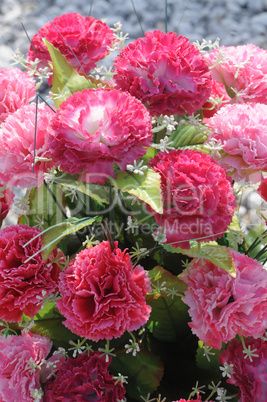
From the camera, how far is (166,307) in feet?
1.72

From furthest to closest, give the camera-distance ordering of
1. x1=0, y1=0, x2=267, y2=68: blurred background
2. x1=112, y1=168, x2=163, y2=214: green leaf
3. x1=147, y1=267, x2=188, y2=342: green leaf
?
x1=0, y1=0, x2=267, y2=68: blurred background
x1=147, y1=267, x2=188, y2=342: green leaf
x1=112, y1=168, x2=163, y2=214: green leaf

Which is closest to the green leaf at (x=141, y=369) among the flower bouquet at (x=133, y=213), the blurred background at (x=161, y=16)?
the flower bouquet at (x=133, y=213)

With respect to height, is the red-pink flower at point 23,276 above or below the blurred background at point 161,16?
below

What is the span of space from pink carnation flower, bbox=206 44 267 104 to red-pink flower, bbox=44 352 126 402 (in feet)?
1.07

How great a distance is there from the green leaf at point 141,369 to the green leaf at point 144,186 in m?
0.21

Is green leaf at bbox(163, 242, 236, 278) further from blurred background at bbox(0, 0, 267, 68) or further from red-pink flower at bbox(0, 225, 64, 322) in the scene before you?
blurred background at bbox(0, 0, 267, 68)

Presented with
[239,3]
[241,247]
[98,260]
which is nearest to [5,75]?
[98,260]

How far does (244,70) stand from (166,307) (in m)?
0.29

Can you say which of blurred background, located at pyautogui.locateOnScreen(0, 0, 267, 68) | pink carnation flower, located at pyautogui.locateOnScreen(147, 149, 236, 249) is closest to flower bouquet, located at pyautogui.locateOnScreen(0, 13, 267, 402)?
pink carnation flower, located at pyautogui.locateOnScreen(147, 149, 236, 249)

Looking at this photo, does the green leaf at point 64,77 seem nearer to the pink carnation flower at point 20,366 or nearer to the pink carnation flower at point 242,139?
the pink carnation flower at point 242,139

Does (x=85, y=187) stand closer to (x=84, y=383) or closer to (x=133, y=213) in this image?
(x=133, y=213)

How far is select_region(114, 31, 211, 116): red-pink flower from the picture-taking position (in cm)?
44

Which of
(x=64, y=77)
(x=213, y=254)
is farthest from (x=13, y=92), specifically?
(x=213, y=254)

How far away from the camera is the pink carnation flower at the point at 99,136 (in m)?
0.38
